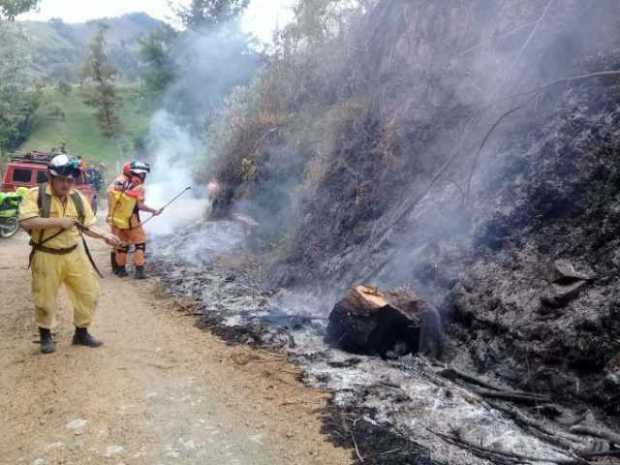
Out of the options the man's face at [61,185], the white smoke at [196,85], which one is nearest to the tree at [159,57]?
the white smoke at [196,85]

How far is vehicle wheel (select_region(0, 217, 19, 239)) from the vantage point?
12.4 metres

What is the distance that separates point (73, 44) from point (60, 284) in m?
119

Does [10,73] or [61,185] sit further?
[10,73]

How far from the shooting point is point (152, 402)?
4227mm

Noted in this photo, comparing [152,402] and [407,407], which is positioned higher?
[407,407]

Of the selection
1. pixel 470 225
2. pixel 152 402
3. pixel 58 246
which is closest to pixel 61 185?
pixel 58 246

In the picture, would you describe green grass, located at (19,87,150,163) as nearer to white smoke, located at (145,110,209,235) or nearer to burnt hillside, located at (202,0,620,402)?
white smoke, located at (145,110,209,235)

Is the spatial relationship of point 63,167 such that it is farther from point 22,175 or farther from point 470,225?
point 22,175

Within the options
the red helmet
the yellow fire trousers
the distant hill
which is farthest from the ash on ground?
the distant hill

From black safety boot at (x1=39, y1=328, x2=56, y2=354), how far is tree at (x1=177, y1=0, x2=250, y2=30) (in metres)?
26.4

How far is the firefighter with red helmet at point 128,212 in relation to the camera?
884cm

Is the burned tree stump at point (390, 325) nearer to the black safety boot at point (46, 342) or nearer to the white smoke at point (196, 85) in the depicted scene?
the black safety boot at point (46, 342)

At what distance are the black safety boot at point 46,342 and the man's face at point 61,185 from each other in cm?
136

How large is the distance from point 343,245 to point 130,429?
4.26 m
